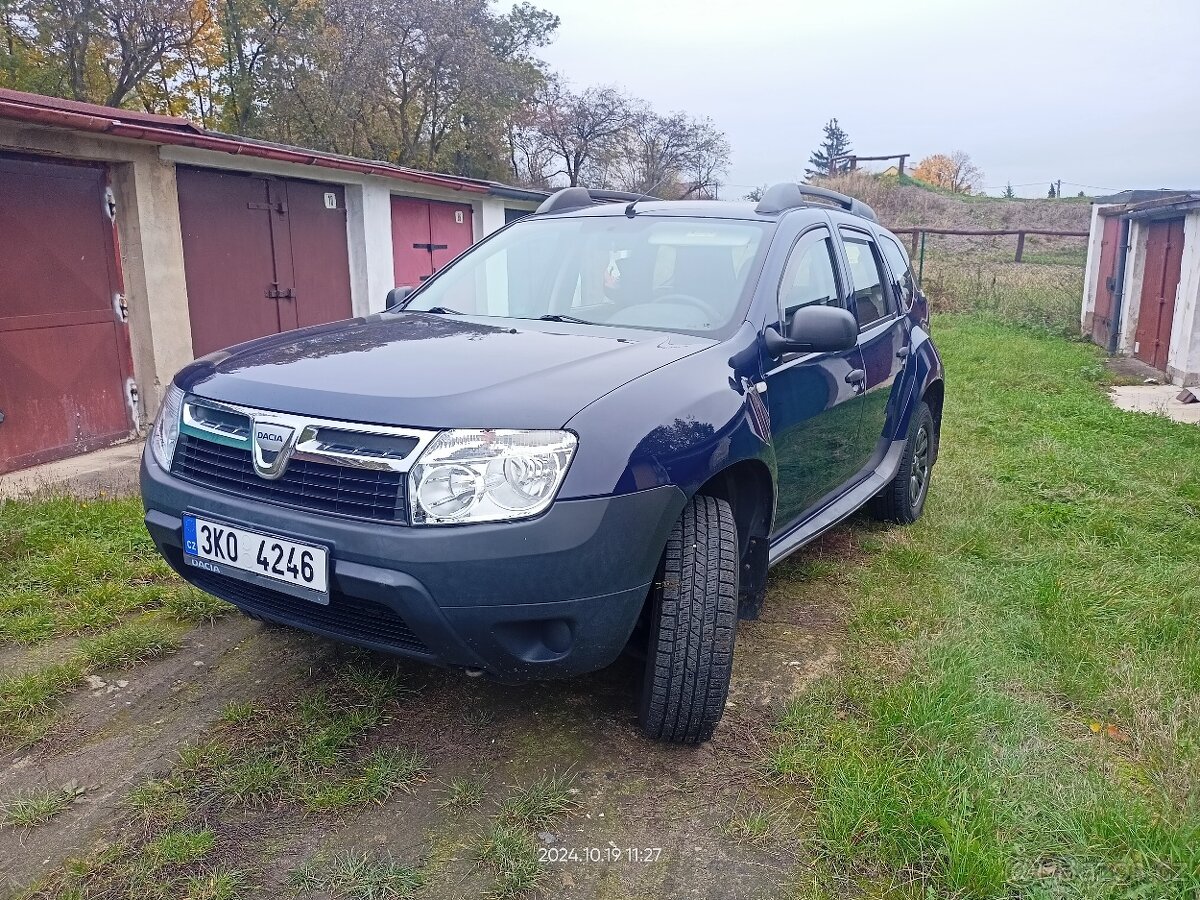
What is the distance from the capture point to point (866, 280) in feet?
14.0

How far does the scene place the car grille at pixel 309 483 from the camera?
2.23m

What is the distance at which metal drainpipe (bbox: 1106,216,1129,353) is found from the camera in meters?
12.4

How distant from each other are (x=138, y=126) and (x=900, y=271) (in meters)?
5.00

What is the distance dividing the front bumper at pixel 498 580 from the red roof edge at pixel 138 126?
4.14 m

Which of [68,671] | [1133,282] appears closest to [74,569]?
[68,671]

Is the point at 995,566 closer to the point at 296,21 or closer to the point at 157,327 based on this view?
the point at 157,327

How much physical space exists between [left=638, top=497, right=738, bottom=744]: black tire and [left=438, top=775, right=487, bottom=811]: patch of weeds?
1.67 ft

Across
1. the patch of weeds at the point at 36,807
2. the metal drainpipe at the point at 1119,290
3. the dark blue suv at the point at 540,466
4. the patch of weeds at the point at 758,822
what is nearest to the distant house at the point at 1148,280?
the metal drainpipe at the point at 1119,290

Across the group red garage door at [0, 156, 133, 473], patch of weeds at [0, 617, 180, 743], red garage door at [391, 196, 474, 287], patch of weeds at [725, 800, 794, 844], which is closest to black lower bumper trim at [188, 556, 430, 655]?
patch of weeds at [0, 617, 180, 743]

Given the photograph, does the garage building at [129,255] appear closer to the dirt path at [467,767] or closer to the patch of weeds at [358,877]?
the dirt path at [467,767]

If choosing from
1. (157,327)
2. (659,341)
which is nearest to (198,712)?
(659,341)

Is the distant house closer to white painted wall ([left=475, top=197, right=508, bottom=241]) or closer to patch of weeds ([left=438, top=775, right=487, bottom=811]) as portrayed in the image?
white painted wall ([left=475, top=197, right=508, bottom=241])

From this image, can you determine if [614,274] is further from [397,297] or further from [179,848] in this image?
[179,848]

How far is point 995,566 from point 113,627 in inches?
151
